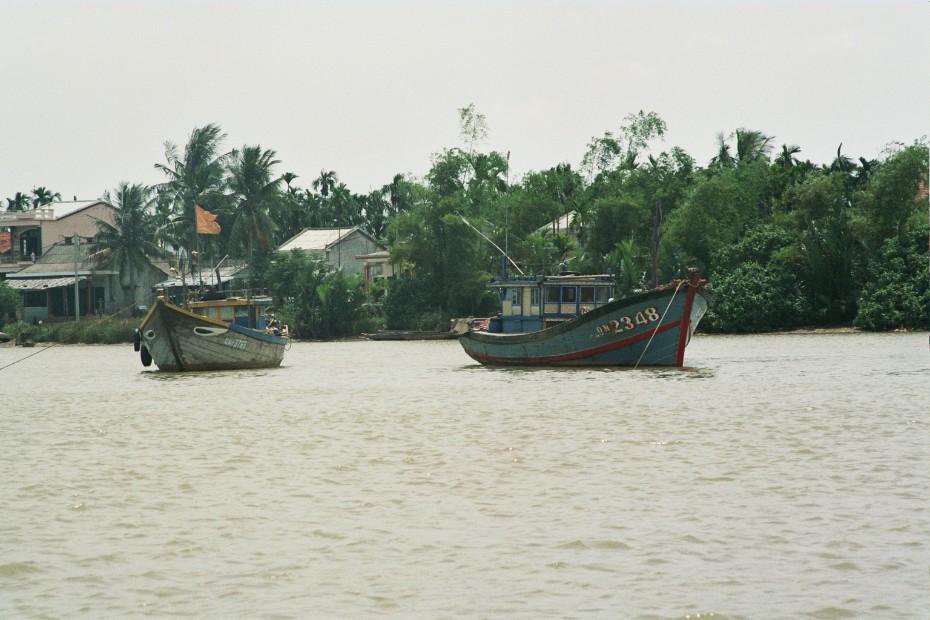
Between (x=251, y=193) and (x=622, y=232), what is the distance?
82.5ft

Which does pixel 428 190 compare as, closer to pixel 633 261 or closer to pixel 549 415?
pixel 633 261

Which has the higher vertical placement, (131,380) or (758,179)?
(758,179)

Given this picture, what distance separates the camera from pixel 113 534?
996cm

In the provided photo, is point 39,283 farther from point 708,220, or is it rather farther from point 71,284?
point 708,220

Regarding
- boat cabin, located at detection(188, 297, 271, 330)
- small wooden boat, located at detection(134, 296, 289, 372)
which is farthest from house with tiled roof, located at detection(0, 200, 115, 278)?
small wooden boat, located at detection(134, 296, 289, 372)

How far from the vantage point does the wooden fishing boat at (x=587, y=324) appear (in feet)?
91.0

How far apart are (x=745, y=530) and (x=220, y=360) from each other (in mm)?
25445

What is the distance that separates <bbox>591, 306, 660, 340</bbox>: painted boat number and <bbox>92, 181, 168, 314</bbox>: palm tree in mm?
44348

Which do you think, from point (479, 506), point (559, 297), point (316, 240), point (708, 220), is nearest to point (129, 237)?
point (316, 240)

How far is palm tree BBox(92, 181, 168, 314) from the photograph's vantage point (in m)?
65.9

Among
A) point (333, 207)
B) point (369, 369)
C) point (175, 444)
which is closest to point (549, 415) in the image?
point (175, 444)

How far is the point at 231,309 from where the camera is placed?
111 ft

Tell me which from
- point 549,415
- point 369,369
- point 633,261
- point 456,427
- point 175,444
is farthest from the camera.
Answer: point 633,261

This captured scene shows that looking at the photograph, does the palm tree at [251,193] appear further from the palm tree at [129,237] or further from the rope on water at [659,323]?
the rope on water at [659,323]
